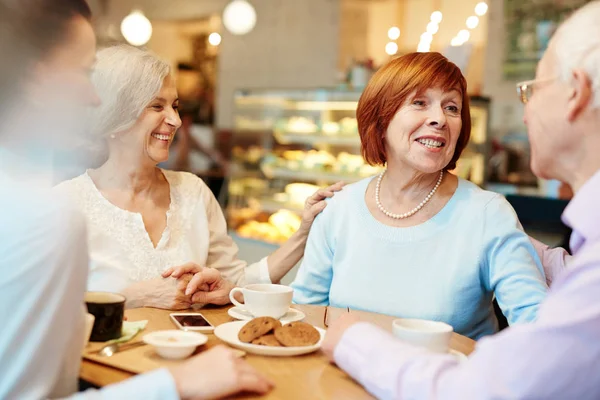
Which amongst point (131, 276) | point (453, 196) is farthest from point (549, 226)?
point (131, 276)

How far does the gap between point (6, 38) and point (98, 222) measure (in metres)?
1.34

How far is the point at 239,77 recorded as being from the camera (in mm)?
8508

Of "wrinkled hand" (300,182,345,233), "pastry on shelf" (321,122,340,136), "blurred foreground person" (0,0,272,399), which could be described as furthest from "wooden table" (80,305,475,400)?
"pastry on shelf" (321,122,340,136)

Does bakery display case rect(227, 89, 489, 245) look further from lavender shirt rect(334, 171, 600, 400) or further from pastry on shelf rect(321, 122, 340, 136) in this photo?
lavender shirt rect(334, 171, 600, 400)

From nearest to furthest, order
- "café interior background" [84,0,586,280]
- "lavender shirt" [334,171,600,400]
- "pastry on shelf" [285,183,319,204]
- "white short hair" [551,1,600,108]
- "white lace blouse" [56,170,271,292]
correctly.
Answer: "lavender shirt" [334,171,600,400] < "white short hair" [551,1,600,108] < "white lace blouse" [56,170,271,292] < "café interior background" [84,0,586,280] < "pastry on shelf" [285,183,319,204]

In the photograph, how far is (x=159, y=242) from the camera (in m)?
2.41

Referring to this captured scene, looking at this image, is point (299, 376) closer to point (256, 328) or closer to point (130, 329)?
point (256, 328)

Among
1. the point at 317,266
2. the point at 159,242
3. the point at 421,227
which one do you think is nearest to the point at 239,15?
the point at 159,242

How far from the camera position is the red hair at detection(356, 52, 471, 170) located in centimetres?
222

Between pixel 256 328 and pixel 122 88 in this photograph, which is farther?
pixel 122 88

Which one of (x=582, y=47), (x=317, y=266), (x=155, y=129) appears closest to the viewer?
(x=582, y=47)

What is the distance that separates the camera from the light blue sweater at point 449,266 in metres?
2.02

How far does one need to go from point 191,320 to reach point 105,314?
0.31m

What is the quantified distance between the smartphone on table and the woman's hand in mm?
204
